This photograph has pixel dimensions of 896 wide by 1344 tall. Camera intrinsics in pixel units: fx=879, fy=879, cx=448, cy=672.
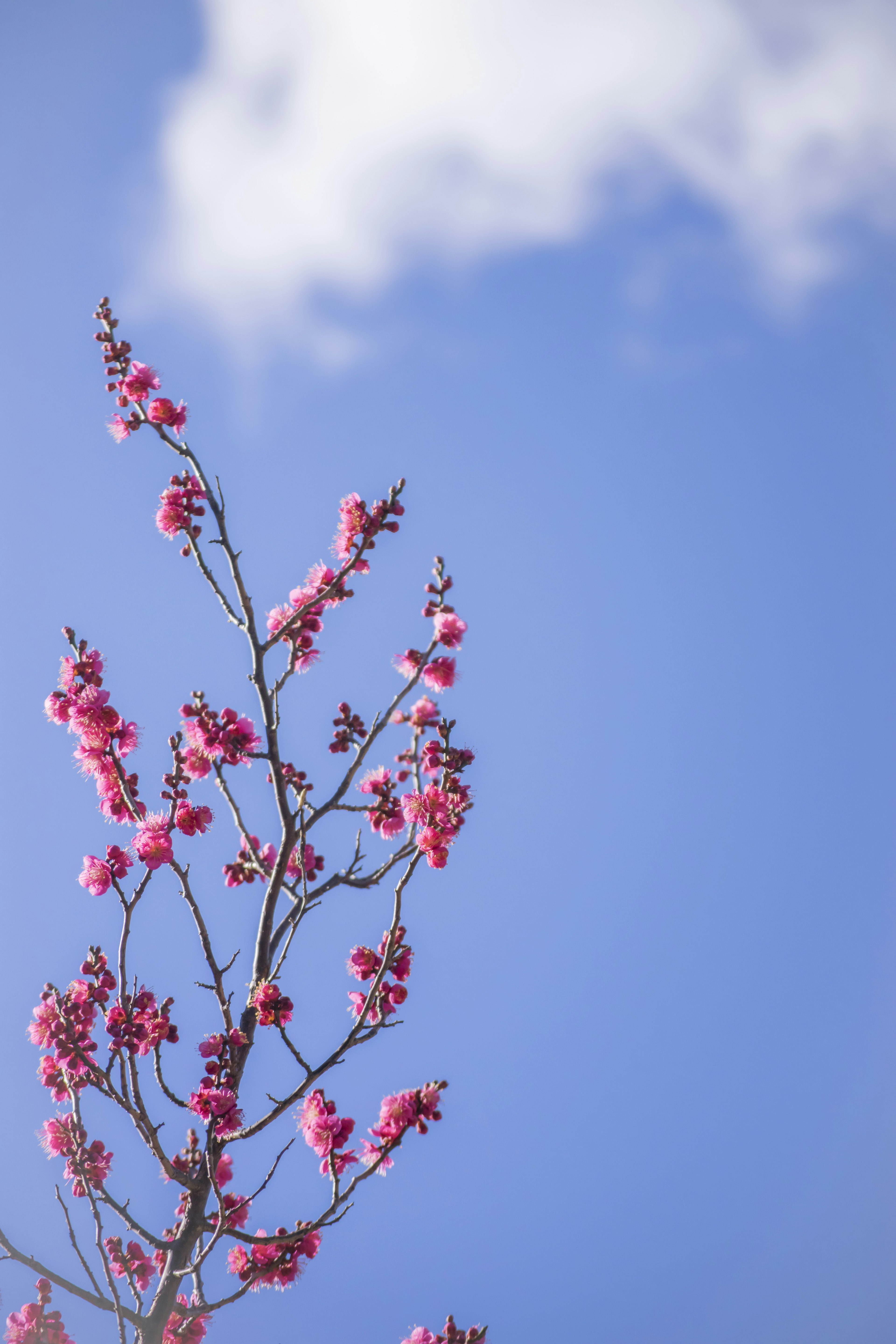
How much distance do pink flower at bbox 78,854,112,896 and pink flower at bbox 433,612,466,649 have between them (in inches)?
95.2

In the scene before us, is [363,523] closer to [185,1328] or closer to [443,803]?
[443,803]

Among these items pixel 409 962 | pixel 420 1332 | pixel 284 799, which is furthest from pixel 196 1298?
pixel 284 799

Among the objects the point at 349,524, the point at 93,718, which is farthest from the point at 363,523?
the point at 93,718

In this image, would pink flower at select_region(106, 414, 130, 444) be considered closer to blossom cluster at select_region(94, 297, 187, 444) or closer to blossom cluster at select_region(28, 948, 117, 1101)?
blossom cluster at select_region(94, 297, 187, 444)

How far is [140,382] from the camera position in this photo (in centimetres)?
569

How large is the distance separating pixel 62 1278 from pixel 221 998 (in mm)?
1404

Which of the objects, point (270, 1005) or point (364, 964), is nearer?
point (270, 1005)

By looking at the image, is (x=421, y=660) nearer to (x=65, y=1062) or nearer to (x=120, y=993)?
(x=120, y=993)

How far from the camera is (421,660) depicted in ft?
18.3

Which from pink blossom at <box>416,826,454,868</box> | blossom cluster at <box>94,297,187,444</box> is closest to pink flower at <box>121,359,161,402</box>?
blossom cluster at <box>94,297,187,444</box>

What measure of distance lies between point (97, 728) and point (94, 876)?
85 cm

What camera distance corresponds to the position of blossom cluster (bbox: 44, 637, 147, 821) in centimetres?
511

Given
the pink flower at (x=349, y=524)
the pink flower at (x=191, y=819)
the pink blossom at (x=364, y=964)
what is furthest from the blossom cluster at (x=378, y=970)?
the pink flower at (x=349, y=524)

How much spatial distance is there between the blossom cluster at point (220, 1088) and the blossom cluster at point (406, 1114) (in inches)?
30.7
